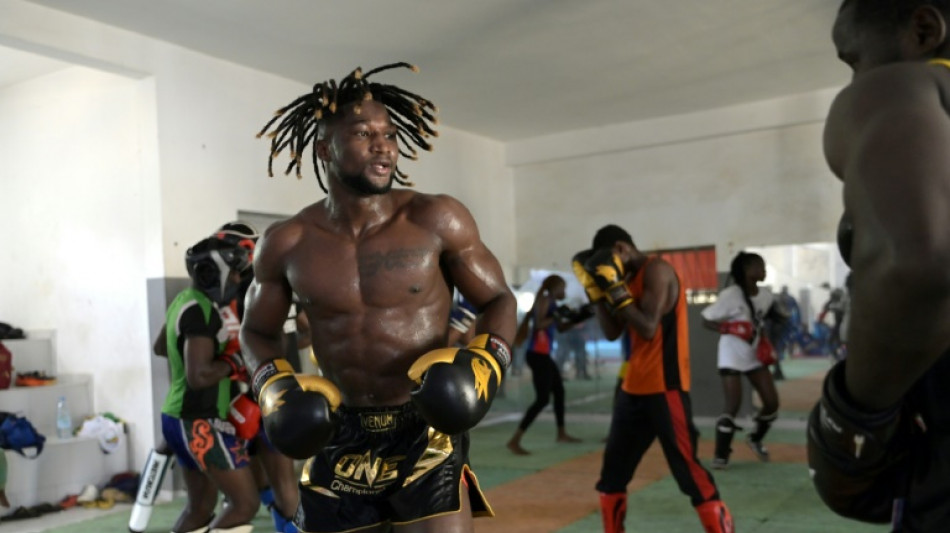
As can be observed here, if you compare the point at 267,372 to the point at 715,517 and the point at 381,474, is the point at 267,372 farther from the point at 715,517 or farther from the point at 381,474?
the point at 715,517

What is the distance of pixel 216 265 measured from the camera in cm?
450

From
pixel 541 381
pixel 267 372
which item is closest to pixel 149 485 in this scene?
pixel 267 372

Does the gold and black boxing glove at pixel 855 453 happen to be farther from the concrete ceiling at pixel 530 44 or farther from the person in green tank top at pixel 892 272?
the concrete ceiling at pixel 530 44

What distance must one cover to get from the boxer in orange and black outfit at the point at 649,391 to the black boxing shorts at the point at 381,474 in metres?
1.77

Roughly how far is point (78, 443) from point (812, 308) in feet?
24.6

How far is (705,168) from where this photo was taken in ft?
33.7

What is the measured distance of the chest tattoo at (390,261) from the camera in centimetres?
279

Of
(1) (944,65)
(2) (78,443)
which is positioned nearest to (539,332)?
(2) (78,443)

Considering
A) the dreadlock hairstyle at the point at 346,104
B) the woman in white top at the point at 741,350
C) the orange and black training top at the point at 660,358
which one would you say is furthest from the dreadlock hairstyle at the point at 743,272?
the dreadlock hairstyle at the point at 346,104

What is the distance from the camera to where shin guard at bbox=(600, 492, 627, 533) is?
4.28 m

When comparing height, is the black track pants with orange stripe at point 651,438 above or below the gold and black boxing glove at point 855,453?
below

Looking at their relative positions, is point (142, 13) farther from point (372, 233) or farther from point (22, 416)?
point (372, 233)

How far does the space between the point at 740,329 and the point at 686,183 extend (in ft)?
11.8

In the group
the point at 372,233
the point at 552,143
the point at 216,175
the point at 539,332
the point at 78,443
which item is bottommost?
the point at 78,443
